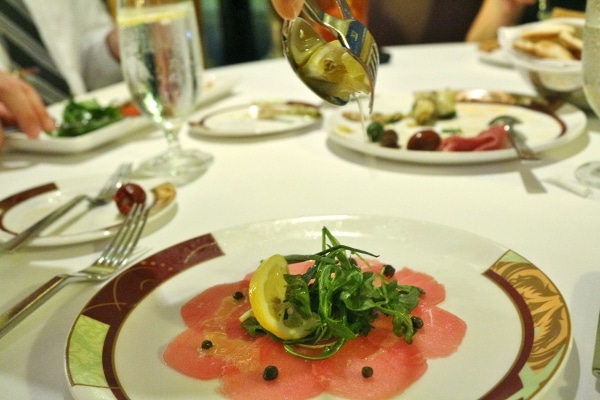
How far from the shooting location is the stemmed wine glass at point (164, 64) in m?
1.19

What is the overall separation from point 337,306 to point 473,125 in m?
0.85

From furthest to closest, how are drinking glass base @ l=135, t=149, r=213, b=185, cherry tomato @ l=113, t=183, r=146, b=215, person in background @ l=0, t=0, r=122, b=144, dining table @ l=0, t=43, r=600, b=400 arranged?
1. person in background @ l=0, t=0, r=122, b=144
2. drinking glass base @ l=135, t=149, r=213, b=185
3. cherry tomato @ l=113, t=183, r=146, b=215
4. dining table @ l=0, t=43, r=600, b=400

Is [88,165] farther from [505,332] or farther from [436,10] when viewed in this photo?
[436,10]

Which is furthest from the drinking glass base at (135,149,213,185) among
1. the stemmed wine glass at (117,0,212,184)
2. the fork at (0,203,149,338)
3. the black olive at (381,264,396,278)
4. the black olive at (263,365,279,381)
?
the black olive at (263,365,279,381)

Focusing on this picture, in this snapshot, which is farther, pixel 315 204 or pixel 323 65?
pixel 315 204

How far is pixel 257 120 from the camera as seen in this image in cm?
154

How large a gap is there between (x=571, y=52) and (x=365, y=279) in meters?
1.09

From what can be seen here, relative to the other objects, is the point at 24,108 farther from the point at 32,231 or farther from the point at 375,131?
the point at 375,131

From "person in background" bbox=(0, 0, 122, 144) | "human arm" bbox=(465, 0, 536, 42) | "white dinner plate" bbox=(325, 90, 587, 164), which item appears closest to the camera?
"white dinner plate" bbox=(325, 90, 587, 164)

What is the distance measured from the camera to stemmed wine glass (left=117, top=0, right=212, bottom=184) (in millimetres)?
1194

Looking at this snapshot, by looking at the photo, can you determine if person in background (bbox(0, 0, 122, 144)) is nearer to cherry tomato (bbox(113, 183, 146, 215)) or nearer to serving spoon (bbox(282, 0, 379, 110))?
cherry tomato (bbox(113, 183, 146, 215))

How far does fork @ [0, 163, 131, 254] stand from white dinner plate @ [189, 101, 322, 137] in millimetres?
314

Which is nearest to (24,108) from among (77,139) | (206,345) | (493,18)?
(77,139)

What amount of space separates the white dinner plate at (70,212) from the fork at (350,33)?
0.44 meters
